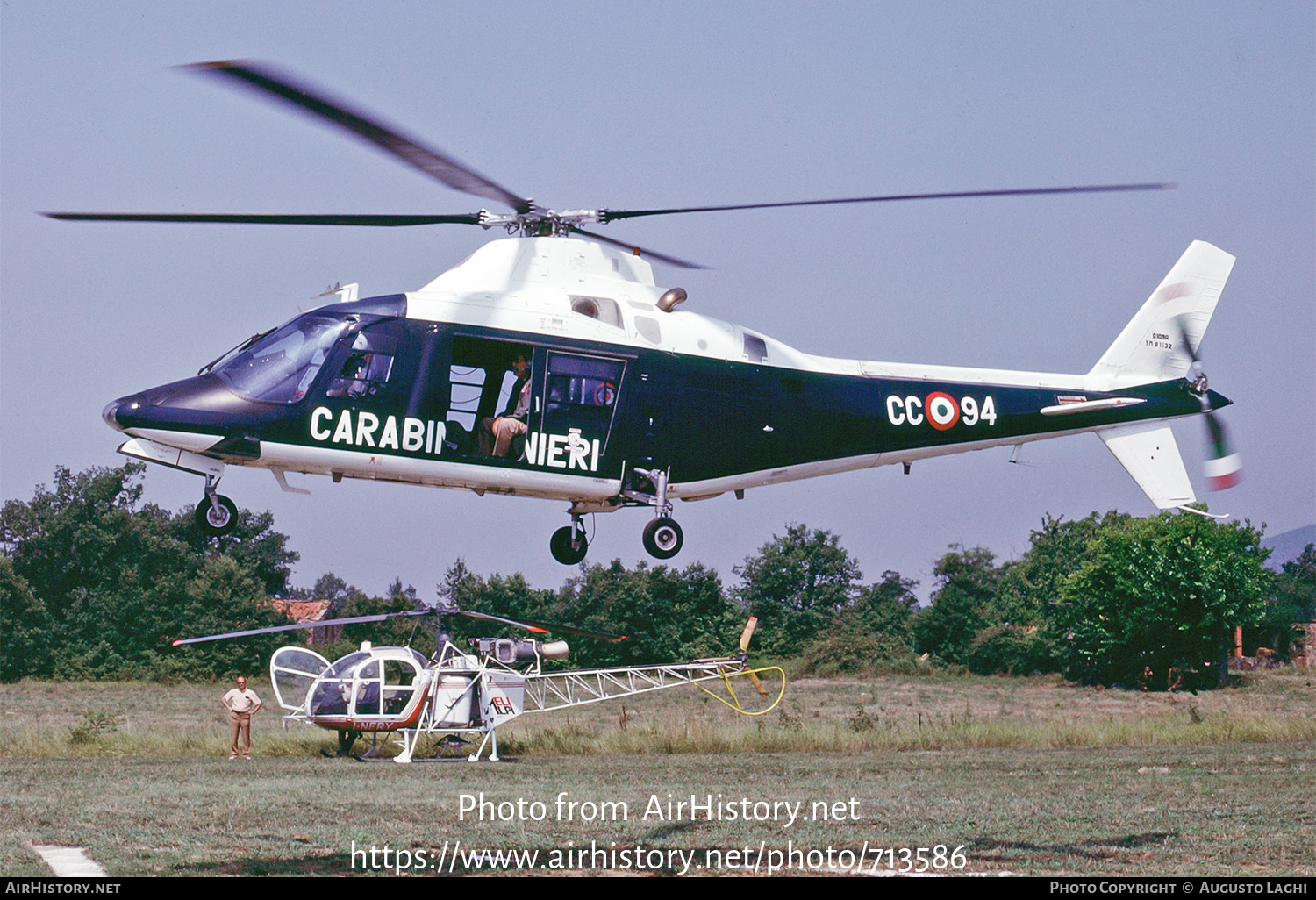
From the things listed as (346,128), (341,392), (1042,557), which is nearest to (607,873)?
(341,392)

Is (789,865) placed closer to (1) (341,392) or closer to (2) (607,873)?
(2) (607,873)

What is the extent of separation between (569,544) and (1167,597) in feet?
162

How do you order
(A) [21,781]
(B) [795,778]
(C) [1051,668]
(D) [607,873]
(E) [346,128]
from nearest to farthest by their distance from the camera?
(E) [346,128] → (D) [607,873] → (A) [21,781] → (B) [795,778] → (C) [1051,668]

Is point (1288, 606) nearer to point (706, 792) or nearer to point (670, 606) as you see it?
point (670, 606)

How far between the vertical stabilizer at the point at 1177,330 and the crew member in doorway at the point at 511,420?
8.18m

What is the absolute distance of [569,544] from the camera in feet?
54.7

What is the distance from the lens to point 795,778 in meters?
27.9

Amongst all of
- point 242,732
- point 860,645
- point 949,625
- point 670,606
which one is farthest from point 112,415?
point 949,625

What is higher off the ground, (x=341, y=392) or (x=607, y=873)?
(x=341, y=392)

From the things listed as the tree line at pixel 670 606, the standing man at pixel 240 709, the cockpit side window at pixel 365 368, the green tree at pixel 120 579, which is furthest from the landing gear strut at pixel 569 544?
the green tree at pixel 120 579

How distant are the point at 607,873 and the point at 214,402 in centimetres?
675

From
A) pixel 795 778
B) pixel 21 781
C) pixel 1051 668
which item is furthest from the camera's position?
pixel 1051 668

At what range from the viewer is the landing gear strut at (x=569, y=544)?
16578 mm

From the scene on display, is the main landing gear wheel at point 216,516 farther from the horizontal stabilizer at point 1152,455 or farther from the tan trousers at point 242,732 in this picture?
the tan trousers at point 242,732
